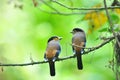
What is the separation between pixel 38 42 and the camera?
22.4ft

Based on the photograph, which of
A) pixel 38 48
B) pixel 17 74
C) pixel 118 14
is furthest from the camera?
pixel 38 48

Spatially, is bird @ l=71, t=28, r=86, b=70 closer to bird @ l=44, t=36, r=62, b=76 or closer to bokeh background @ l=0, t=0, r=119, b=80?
bird @ l=44, t=36, r=62, b=76

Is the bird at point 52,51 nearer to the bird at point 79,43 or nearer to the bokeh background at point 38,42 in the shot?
the bird at point 79,43

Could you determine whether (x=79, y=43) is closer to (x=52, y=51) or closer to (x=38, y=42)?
(x=52, y=51)

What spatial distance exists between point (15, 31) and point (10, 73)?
117 centimetres

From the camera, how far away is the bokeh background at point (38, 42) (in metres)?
5.47

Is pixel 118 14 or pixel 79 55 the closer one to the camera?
pixel 79 55

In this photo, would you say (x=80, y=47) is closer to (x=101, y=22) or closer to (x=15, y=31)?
(x=101, y=22)

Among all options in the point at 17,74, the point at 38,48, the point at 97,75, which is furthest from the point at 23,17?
the point at 97,75

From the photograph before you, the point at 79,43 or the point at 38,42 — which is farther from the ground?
the point at 38,42

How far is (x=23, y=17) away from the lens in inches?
305

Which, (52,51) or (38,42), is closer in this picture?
(52,51)

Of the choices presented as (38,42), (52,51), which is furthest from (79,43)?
(38,42)

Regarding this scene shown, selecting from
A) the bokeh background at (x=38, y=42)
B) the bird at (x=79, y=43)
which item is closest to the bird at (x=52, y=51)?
the bird at (x=79, y=43)
